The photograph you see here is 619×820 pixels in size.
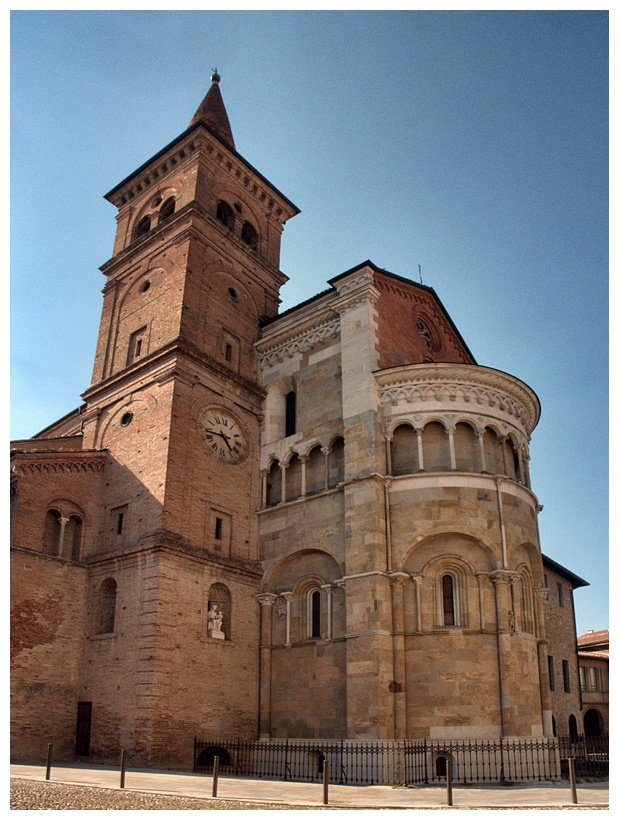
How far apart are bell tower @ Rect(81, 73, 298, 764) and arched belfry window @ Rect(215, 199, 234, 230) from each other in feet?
0.15

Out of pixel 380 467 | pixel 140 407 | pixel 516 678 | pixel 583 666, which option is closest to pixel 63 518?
pixel 140 407

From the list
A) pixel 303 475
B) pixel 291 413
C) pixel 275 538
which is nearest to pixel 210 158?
pixel 291 413

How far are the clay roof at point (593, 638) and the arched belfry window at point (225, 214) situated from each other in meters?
36.2

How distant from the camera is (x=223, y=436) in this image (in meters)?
25.8

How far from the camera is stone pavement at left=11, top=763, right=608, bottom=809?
13445 millimetres

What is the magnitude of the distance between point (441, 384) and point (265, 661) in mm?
10756

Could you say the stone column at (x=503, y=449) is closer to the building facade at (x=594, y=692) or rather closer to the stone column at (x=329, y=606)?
the stone column at (x=329, y=606)

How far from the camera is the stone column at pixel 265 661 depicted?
22.9m

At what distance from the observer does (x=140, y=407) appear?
25469 mm

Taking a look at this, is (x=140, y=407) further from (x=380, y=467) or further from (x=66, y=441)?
(x=380, y=467)

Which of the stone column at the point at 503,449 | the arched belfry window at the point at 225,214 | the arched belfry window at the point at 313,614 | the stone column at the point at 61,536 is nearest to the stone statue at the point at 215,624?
the arched belfry window at the point at 313,614

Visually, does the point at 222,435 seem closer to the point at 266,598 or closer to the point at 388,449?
the point at 266,598

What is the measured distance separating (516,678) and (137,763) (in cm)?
1070

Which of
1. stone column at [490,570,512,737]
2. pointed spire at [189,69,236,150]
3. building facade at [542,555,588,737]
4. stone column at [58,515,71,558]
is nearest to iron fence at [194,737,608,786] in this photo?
stone column at [490,570,512,737]
